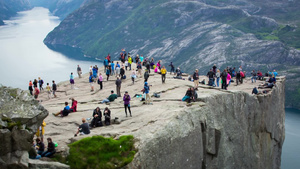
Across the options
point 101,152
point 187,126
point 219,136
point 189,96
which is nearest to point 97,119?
point 101,152

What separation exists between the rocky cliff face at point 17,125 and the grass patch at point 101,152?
3145mm

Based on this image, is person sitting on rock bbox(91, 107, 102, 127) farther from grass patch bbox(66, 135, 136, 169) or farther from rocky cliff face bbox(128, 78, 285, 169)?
rocky cliff face bbox(128, 78, 285, 169)

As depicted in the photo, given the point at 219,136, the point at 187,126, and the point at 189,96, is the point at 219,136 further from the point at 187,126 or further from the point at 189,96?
the point at 187,126

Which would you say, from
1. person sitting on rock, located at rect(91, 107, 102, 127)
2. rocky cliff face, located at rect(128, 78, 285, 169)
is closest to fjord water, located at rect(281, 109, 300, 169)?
rocky cliff face, located at rect(128, 78, 285, 169)

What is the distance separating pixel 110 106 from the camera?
3666cm

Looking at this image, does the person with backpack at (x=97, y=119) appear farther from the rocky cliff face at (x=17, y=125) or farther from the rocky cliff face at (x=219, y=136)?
the rocky cliff face at (x=17, y=125)

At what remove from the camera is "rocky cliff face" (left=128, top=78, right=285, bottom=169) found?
26078 mm

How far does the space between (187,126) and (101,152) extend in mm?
8669

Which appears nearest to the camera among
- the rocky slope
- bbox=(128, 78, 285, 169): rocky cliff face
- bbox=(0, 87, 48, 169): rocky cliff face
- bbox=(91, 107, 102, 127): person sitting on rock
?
bbox=(0, 87, 48, 169): rocky cliff face

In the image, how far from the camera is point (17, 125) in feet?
70.7

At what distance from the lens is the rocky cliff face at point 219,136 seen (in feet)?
85.6

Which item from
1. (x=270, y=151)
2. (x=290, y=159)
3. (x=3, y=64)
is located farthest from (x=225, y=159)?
(x=3, y=64)

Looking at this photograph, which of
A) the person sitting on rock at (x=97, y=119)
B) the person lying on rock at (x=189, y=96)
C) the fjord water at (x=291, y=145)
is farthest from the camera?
the fjord water at (x=291, y=145)

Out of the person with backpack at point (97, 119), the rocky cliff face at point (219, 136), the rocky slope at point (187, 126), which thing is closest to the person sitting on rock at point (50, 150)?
the rocky slope at point (187, 126)
